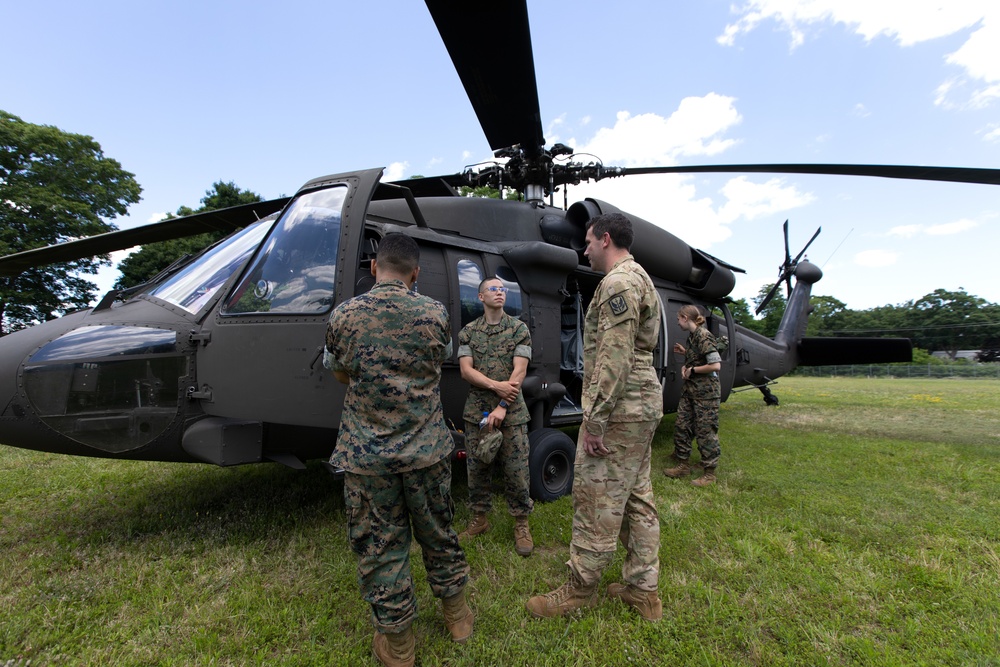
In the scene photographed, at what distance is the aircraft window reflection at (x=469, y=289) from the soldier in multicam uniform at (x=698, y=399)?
2376 millimetres

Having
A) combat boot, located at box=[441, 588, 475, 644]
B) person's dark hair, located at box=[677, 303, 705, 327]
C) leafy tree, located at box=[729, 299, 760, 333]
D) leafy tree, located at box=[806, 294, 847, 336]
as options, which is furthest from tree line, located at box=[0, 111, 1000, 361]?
leafy tree, located at box=[806, 294, 847, 336]

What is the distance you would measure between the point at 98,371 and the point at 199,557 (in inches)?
47.0

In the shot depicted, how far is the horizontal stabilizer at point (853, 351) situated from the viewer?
7410mm

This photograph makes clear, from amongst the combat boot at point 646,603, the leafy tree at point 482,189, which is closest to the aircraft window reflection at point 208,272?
the leafy tree at point 482,189

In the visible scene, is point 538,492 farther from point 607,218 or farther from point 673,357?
point 673,357

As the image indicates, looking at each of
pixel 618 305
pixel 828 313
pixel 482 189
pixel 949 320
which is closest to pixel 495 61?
pixel 618 305

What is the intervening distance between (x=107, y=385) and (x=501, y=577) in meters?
2.43

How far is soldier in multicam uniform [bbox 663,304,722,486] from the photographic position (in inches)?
186

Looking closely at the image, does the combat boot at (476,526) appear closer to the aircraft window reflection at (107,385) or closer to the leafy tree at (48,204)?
the aircraft window reflection at (107,385)

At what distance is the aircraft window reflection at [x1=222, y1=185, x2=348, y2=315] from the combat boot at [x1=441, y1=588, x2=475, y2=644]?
5.60ft

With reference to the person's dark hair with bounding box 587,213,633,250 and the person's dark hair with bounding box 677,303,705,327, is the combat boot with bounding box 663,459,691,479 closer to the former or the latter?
the person's dark hair with bounding box 677,303,705,327

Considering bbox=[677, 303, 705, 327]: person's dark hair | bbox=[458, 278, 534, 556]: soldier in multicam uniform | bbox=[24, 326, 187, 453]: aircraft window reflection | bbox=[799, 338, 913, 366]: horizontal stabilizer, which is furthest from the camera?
bbox=[799, 338, 913, 366]: horizontal stabilizer

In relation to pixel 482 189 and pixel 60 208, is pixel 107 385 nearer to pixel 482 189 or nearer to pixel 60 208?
pixel 482 189

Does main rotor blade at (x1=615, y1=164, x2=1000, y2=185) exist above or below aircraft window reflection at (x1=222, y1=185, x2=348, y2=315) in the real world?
above
